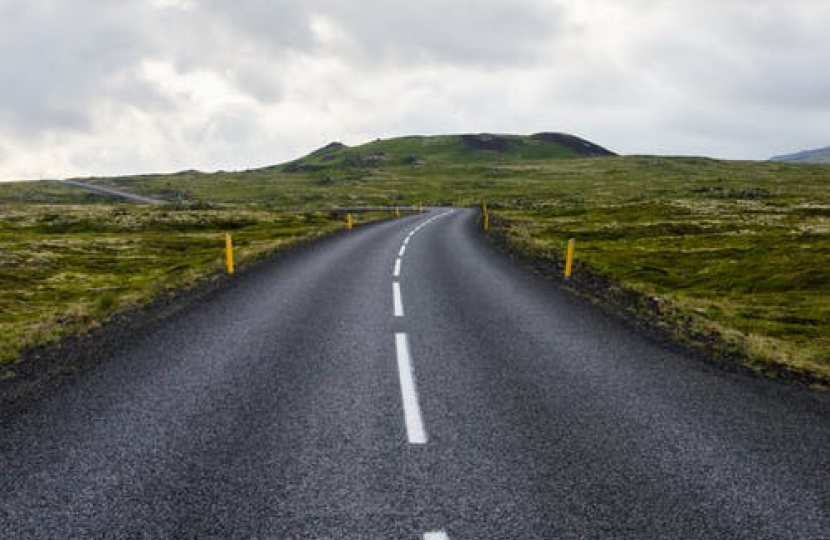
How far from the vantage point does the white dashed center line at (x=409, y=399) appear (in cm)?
623

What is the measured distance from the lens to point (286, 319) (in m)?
11.9

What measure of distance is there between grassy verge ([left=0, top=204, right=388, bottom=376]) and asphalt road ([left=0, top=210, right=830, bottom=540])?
3.68 m

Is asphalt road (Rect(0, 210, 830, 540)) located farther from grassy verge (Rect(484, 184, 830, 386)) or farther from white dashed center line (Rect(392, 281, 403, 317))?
grassy verge (Rect(484, 184, 830, 386))

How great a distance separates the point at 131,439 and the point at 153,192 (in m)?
164

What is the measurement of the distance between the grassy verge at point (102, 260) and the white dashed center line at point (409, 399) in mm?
6147

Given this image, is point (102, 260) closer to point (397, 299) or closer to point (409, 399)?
point (397, 299)

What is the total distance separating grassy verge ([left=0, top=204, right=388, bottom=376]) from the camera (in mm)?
14422

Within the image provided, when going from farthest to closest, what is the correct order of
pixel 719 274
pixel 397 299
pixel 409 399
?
Answer: pixel 719 274, pixel 397 299, pixel 409 399

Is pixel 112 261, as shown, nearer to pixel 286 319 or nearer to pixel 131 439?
pixel 286 319

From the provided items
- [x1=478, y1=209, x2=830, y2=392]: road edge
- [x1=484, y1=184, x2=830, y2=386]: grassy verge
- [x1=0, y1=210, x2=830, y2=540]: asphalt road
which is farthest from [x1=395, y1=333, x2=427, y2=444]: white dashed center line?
[x1=484, y1=184, x2=830, y2=386]: grassy verge

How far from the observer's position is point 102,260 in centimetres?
3388

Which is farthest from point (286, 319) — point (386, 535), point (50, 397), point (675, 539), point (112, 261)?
point (112, 261)

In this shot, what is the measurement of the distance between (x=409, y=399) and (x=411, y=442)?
1.26 meters

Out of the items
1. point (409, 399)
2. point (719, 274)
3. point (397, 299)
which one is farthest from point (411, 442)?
point (719, 274)
